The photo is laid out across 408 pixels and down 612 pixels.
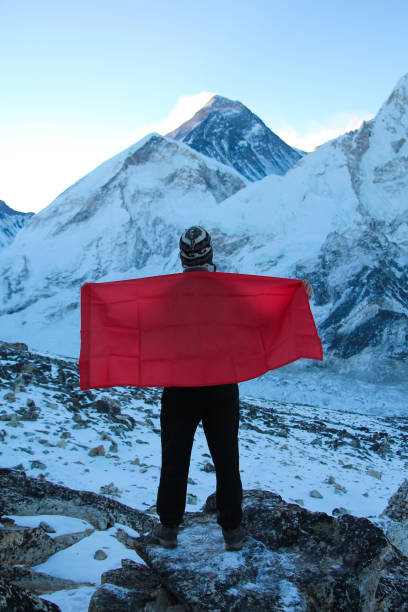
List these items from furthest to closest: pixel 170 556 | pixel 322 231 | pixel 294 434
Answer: pixel 322 231, pixel 294 434, pixel 170 556

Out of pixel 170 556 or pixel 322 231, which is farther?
pixel 322 231

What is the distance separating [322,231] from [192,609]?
2651 cm

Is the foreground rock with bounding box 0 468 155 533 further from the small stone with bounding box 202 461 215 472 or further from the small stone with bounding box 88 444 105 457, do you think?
the small stone with bounding box 202 461 215 472

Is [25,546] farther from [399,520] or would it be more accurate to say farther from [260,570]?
[399,520]

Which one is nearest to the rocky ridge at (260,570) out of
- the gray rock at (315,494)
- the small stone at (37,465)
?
the small stone at (37,465)

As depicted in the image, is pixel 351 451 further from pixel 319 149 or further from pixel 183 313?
pixel 319 149

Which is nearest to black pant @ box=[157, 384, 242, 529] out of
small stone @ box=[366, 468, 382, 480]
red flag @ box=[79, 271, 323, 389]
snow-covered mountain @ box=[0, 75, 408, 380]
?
red flag @ box=[79, 271, 323, 389]

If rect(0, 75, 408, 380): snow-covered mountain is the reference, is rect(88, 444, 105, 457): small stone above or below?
below

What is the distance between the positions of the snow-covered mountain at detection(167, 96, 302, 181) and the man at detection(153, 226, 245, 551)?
58.0 metres

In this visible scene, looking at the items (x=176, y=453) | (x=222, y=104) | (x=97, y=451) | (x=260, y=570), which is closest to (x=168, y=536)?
(x=176, y=453)

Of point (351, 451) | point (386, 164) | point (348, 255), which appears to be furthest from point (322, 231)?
point (351, 451)

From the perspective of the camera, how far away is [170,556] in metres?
2.89

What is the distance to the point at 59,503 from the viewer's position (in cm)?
400

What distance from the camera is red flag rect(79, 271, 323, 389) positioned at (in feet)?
10.6
